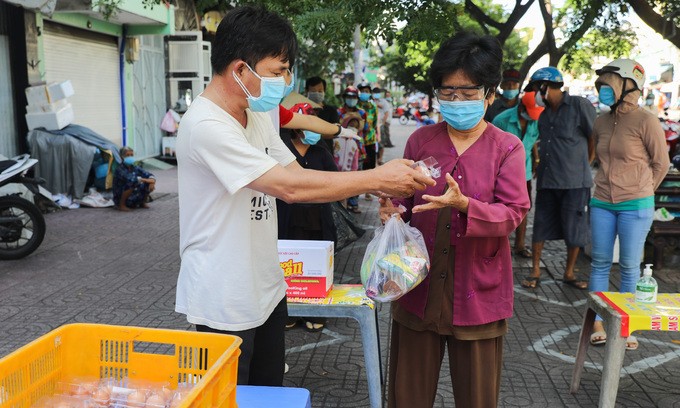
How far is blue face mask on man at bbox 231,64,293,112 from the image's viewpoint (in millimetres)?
2311

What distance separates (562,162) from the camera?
6.08m

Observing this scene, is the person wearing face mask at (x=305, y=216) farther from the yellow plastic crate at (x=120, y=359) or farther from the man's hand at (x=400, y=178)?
the yellow plastic crate at (x=120, y=359)

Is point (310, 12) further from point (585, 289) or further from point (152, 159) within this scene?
point (152, 159)

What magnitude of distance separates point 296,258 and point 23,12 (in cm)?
873

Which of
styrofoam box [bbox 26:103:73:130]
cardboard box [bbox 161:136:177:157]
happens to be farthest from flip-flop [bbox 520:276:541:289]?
cardboard box [bbox 161:136:177:157]

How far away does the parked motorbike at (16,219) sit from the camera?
7207mm

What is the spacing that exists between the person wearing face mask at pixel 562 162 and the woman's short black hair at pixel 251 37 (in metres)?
4.25

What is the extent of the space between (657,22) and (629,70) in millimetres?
2168

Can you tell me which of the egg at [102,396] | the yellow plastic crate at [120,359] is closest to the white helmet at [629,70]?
the yellow plastic crate at [120,359]

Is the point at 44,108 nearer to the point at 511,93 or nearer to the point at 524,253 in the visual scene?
the point at 511,93

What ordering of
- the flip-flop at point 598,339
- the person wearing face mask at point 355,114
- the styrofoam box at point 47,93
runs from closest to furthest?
the flip-flop at point 598,339 → the styrofoam box at point 47,93 → the person wearing face mask at point 355,114

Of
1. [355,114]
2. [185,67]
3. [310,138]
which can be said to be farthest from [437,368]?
[185,67]

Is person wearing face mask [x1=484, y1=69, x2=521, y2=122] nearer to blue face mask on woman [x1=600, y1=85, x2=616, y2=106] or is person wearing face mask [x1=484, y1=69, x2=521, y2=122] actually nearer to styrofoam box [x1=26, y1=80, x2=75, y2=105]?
blue face mask on woman [x1=600, y1=85, x2=616, y2=106]

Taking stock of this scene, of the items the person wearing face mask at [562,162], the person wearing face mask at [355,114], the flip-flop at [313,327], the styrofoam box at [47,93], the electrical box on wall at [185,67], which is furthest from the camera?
the electrical box on wall at [185,67]
